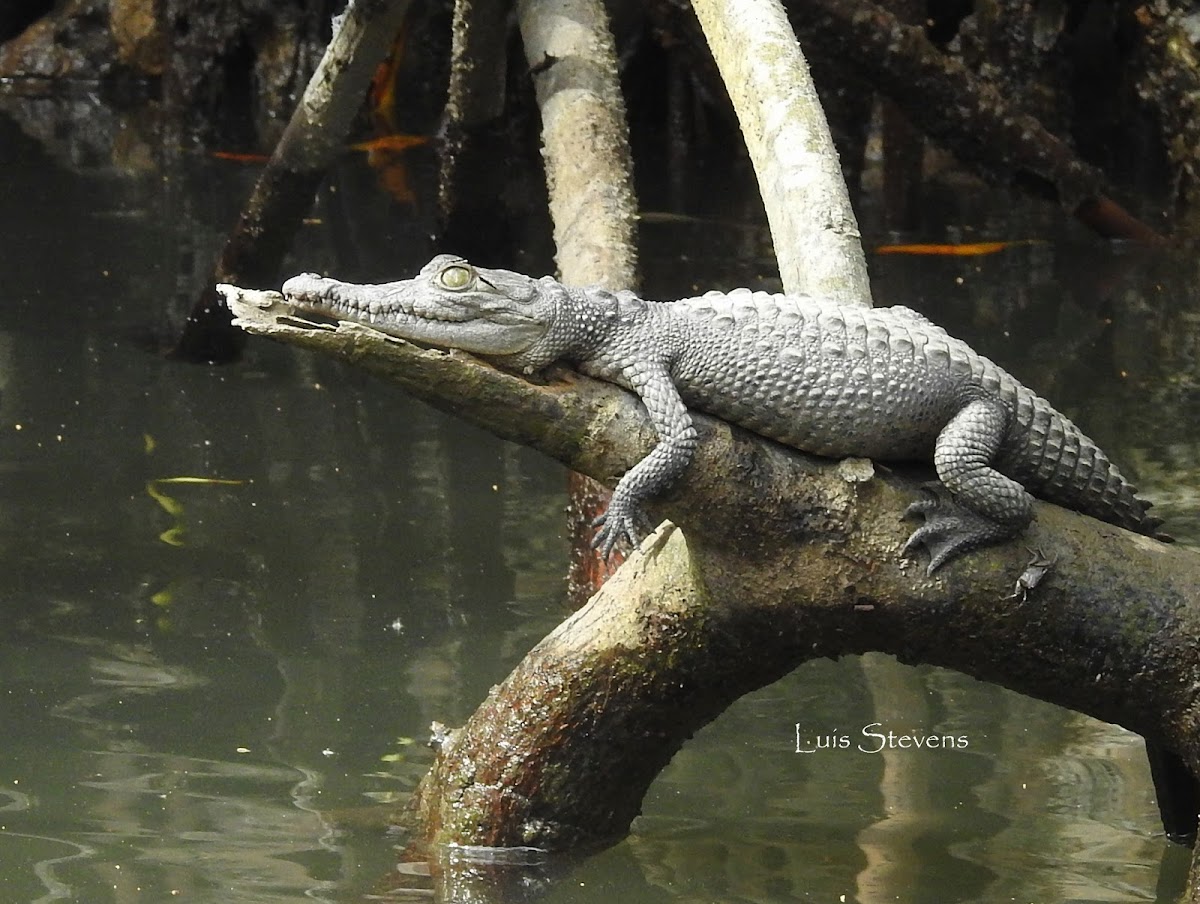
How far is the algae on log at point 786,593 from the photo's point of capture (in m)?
2.82

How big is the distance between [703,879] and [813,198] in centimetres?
157

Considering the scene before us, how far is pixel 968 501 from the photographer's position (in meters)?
2.93

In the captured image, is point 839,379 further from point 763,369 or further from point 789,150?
point 789,150

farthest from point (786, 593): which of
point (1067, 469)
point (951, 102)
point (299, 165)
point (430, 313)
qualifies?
point (951, 102)

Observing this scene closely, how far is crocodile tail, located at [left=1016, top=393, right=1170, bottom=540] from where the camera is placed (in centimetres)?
312

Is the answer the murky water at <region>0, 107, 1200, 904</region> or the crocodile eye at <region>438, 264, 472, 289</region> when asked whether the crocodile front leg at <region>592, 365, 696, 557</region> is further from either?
the murky water at <region>0, 107, 1200, 904</region>

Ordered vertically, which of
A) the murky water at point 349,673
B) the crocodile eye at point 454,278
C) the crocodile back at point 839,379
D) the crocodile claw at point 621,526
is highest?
the crocodile eye at point 454,278

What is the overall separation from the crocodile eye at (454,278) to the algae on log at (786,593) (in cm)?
14

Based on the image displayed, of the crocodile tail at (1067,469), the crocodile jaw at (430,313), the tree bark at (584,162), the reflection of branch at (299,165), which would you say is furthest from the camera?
the reflection of branch at (299,165)

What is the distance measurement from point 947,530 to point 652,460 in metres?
0.57

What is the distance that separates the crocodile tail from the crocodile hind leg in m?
0.17

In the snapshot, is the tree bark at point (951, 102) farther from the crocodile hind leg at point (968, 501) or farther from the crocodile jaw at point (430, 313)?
the crocodile jaw at point (430, 313)

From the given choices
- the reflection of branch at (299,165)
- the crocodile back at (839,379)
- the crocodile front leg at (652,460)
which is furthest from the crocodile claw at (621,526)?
the reflection of branch at (299,165)

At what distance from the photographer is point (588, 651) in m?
3.27
